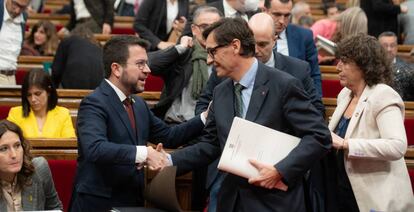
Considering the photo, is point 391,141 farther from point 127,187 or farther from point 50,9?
point 50,9

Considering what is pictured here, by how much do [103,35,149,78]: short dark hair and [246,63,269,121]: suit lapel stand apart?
0.69 meters

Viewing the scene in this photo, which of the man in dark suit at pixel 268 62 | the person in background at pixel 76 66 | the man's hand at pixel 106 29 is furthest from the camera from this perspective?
the man's hand at pixel 106 29

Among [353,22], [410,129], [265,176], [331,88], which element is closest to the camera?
[265,176]

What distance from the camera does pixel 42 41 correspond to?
8.77 metres

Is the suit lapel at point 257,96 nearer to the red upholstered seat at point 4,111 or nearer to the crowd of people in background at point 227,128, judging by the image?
the crowd of people in background at point 227,128

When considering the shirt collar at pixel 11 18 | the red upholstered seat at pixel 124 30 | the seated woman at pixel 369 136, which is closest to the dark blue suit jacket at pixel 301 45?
the seated woman at pixel 369 136

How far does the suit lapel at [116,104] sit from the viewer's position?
14.0ft

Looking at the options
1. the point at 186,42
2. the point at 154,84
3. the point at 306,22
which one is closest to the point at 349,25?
the point at 154,84

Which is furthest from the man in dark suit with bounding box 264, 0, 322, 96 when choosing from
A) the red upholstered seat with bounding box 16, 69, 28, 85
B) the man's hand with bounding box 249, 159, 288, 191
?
the red upholstered seat with bounding box 16, 69, 28, 85

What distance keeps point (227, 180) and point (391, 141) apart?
0.75 metres

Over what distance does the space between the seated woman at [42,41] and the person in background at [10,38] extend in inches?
64.5

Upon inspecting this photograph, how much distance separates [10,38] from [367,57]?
11.0 feet

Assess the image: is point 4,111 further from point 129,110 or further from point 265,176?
point 265,176

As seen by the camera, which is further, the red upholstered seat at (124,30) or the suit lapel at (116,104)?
the red upholstered seat at (124,30)
